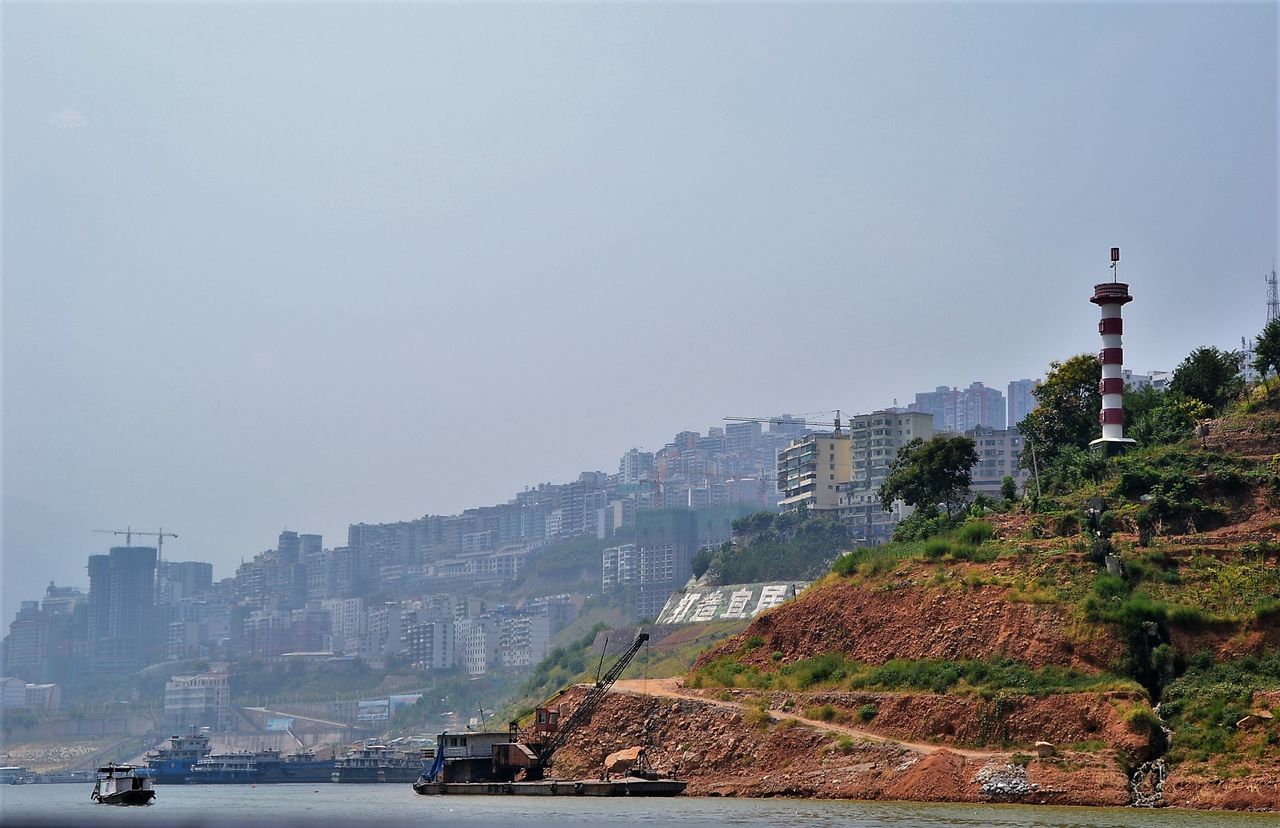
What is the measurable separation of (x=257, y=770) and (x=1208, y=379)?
100 meters

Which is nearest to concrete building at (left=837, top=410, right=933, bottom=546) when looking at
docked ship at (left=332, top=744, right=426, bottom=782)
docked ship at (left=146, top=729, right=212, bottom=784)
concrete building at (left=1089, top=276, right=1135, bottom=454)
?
docked ship at (left=332, top=744, right=426, bottom=782)

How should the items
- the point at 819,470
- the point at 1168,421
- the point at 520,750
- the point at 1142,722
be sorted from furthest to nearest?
the point at 819,470
the point at 1168,421
the point at 520,750
the point at 1142,722

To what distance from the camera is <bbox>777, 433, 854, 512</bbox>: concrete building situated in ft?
628

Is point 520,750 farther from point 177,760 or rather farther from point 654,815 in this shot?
point 177,760

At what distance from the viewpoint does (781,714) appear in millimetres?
67812

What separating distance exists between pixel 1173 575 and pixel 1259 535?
4.34 meters

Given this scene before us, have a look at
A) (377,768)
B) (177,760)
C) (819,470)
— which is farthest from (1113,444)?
(819,470)

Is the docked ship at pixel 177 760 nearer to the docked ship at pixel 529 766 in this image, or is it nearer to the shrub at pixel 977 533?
the docked ship at pixel 529 766

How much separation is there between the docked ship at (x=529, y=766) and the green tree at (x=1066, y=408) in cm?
2873

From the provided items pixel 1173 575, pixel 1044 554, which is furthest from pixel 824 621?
pixel 1173 575

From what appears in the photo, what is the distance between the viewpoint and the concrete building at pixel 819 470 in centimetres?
19150

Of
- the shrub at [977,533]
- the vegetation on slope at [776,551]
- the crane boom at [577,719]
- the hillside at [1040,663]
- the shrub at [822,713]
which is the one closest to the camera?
the hillside at [1040,663]


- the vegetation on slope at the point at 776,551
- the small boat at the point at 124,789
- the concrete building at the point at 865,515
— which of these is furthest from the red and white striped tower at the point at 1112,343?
the concrete building at the point at 865,515

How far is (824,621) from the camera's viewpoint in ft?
244
